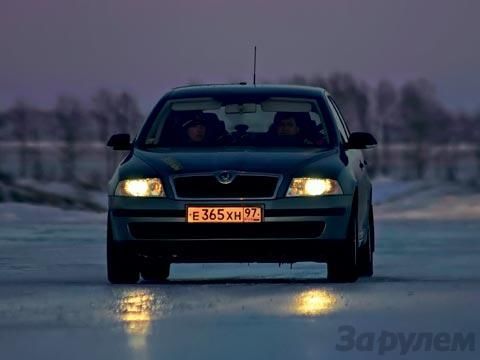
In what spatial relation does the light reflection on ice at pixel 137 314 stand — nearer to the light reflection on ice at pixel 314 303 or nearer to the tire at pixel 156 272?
the light reflection on ice at pixel 314 303

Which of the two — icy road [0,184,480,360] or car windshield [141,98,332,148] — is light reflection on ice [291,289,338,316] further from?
car windshield [141,98,332,148]

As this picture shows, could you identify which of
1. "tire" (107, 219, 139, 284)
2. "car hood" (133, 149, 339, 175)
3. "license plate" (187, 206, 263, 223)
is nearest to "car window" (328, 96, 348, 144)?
"car hood" (133, 149, 339, 175)

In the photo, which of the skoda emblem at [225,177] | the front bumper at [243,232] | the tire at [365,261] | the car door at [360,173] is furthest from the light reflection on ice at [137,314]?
the tire at [365,261]

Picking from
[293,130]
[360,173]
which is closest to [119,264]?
[293,130]

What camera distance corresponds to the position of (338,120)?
1480 cm

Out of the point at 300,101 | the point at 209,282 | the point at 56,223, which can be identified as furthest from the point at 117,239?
the point at 56,223

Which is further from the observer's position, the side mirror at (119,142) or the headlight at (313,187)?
the side mirror at (119,142)

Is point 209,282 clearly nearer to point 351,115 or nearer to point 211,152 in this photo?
point 211,152

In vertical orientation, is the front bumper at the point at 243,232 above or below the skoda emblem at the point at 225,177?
below

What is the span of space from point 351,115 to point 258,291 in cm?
7216

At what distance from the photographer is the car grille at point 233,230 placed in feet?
41.8

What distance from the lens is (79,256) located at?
18.3m

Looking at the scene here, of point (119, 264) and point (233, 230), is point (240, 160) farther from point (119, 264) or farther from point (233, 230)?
point (119, 264)

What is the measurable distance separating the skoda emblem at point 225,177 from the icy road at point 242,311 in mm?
777
